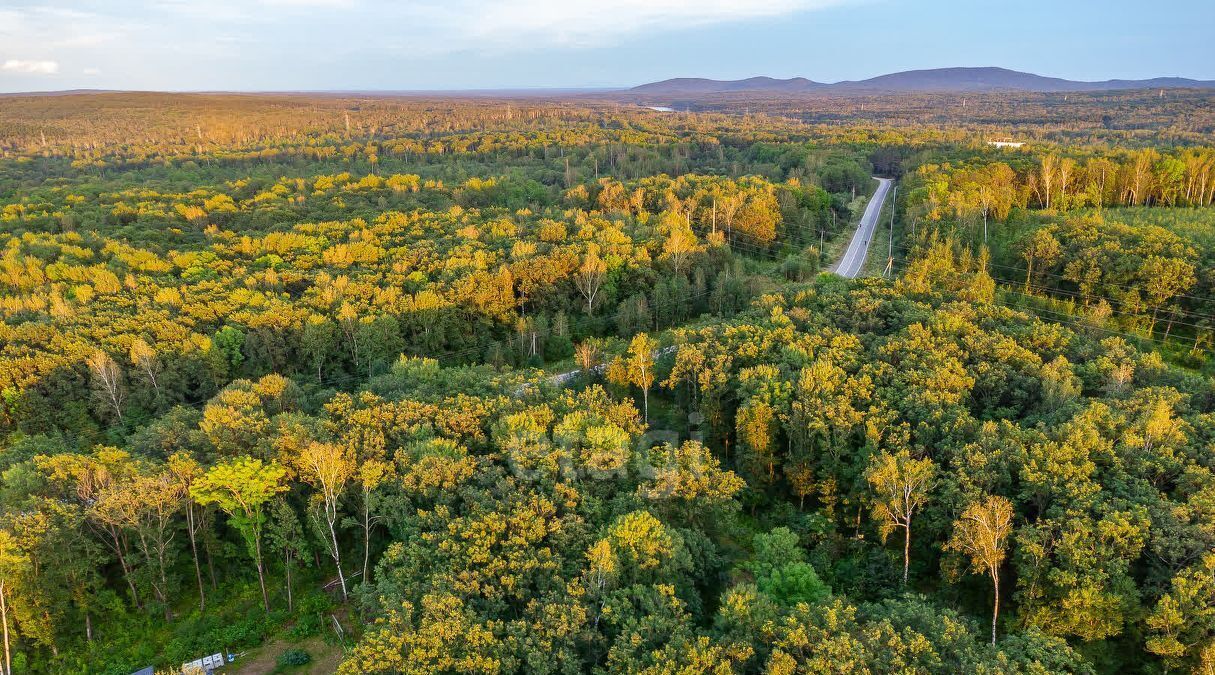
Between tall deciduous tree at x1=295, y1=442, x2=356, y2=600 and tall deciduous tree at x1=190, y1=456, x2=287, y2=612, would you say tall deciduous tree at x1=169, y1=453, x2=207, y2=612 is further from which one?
tall deciduous tree at x1=295, y1=442, x2=356, y2=600

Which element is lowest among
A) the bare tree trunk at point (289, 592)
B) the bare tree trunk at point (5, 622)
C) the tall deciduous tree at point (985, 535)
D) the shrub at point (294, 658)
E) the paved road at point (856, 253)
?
the shrub at point (294, 658)

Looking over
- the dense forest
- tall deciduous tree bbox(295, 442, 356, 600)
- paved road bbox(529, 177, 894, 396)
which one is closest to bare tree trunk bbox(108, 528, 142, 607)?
the dense forest

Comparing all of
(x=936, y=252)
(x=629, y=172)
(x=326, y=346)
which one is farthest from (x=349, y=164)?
(x=936, y=252)

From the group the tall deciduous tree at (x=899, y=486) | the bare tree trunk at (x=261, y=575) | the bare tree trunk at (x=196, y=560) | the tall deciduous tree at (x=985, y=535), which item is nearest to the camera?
the tall deciduous tree at (x=985, y=535)

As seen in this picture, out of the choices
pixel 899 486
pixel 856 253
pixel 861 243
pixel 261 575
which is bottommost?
pixel 261 575

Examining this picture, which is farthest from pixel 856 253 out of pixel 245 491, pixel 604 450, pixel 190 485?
pixel 190 485

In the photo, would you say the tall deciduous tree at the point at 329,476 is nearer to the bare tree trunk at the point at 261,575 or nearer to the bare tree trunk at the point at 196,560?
the bare tree trunk at the point at 261,575

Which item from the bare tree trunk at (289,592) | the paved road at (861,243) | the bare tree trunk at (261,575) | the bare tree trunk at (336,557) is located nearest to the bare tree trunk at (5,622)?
the bare tree trunk at (261,575)

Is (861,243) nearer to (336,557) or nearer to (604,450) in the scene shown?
(604,450)
